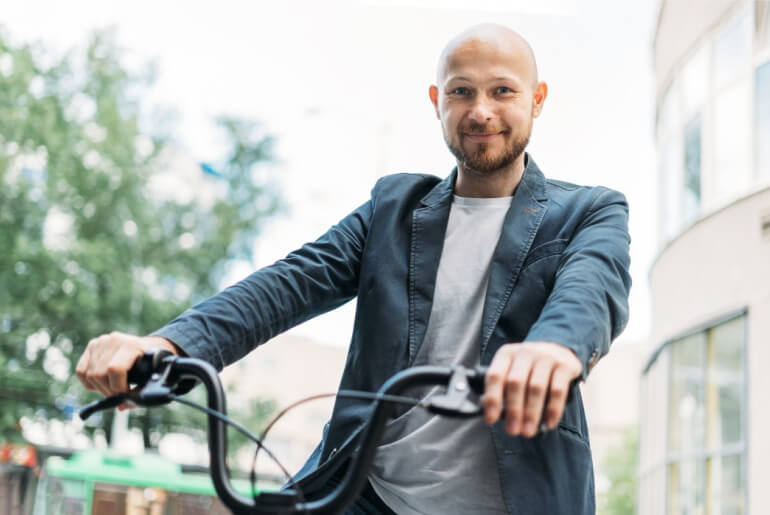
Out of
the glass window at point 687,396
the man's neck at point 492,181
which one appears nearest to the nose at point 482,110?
the man's neck at point 492,181

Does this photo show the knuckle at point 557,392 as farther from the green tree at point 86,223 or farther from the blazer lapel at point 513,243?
the green tree at point 86,223

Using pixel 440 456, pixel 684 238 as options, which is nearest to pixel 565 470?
pixel 440 456

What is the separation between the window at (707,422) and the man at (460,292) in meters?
10.9

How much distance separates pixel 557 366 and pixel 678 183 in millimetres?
14823

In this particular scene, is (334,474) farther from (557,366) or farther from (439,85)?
(439,85)

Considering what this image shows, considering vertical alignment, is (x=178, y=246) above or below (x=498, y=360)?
above

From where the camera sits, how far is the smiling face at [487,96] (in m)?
2.13

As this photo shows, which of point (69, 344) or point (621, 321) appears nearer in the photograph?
point (621, 321)

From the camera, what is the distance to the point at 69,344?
76.9ft

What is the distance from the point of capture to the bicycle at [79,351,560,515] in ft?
5.01

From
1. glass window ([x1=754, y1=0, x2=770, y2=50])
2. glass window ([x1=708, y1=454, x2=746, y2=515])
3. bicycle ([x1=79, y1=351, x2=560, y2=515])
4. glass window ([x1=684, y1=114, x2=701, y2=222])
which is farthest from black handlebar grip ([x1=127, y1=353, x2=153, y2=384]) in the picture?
glass window ([x1=684, y1=114, x2=701, y2=222])

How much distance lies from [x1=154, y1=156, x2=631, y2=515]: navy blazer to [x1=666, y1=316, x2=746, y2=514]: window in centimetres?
1087

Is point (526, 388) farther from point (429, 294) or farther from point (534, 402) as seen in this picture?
point (429, 294)

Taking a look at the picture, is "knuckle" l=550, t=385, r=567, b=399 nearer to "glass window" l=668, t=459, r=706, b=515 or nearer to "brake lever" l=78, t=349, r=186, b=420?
"brake lever" l=78, t=349, r=186, b=420
